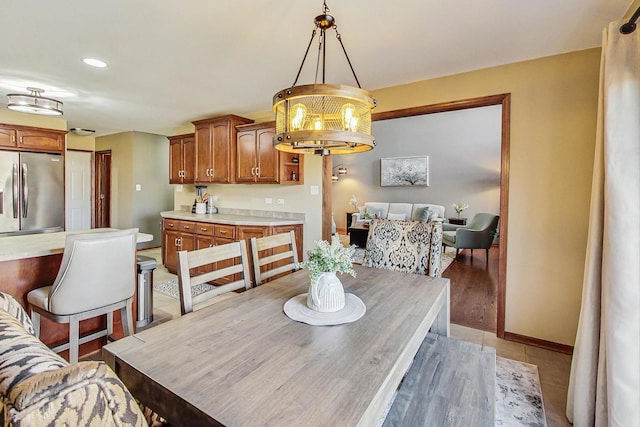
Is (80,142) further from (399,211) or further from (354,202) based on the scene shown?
(399,211)

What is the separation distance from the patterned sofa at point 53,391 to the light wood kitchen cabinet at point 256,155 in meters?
3.52

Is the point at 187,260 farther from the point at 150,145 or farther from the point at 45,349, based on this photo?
the point at 150,145

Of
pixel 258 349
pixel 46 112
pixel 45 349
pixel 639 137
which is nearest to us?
pixel 45 349

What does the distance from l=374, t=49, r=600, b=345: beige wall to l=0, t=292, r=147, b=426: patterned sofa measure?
2.92 metres

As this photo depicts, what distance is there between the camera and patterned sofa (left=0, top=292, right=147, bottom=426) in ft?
1.57

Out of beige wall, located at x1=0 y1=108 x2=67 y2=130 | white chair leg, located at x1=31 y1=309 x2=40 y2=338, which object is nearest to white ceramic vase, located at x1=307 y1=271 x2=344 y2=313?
white chair leg, located at x1=31 y1=309 x2=40 y2=338

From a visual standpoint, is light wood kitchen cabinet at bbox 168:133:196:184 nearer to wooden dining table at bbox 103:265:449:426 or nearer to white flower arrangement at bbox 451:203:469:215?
wooden dining table at bbox 103:265:449:426

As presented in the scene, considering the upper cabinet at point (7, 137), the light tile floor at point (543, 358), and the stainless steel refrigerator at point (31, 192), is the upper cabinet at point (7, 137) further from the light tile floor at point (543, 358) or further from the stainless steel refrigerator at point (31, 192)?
the light tile floor at point (543, 358)

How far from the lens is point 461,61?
8.74 feet

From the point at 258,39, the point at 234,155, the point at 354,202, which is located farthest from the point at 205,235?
the point at 354,202

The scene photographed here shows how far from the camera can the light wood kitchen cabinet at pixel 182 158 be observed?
5.00 m

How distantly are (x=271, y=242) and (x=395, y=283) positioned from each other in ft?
2.76

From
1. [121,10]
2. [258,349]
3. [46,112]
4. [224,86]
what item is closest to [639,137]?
[258,349]

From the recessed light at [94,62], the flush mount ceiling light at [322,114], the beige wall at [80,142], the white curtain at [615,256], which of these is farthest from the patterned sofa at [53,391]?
the beige wall at [80,142]
